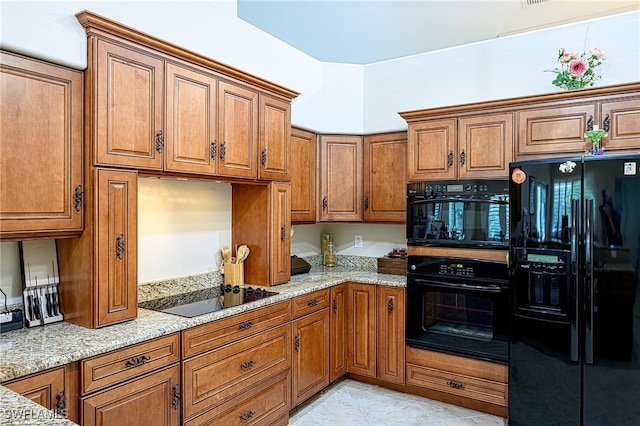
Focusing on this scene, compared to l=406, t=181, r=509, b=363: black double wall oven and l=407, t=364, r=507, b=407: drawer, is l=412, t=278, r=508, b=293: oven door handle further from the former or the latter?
l=407, t=364, r=507, b=407: drawer

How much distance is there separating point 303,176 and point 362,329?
54.0 inches

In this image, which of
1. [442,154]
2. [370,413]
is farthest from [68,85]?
[370,413]

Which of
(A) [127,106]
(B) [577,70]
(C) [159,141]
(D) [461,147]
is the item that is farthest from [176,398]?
(B) [577,70]

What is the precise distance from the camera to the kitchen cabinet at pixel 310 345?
2.85 metres

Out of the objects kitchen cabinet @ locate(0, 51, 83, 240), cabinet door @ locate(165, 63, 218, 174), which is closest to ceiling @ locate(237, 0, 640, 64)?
cabinet door @ locate(165, 63, 218, 174)

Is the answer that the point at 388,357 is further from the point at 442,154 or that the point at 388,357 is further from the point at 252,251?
the point at 442,154

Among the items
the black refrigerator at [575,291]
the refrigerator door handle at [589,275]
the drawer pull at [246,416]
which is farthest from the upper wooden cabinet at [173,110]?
the refrigerator door handle at [589,275]

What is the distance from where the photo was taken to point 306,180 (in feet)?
11.6

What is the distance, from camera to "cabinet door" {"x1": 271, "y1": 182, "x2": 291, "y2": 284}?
3008mm

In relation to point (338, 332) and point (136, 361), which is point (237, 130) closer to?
point (136, 361)

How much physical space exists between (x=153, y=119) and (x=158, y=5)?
0.72 metres

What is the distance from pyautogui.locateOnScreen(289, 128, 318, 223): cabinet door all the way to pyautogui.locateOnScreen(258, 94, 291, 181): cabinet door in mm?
273

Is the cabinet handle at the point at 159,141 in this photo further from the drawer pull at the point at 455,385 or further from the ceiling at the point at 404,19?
the drawer pull at the point at 455,385

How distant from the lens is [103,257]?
6.31ft
